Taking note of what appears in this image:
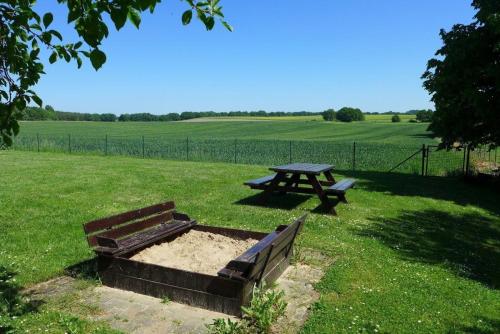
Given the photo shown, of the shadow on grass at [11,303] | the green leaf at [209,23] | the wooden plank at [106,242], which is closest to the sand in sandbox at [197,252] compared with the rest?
the wooden plank at [106,242]

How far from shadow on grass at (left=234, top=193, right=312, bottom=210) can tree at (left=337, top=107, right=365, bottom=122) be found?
89.6 meters

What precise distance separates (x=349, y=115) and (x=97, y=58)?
99294 millimetres

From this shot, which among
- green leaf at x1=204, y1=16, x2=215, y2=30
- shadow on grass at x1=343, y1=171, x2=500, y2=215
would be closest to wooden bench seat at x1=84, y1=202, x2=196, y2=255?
green leaf at x1=204, y1=16, x2=215, y2=30

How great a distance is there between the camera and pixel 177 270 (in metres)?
5.02

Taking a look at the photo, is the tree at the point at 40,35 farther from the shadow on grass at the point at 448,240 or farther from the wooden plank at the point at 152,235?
the shadow on grass at the point at 448,240

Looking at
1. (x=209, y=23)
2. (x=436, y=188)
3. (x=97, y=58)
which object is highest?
(x=209, y=23)

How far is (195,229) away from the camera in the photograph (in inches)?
284

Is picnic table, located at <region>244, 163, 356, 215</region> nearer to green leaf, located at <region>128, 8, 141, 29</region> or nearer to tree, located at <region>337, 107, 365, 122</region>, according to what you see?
green leaf, located at <region>128, 8, 141, 29</region>

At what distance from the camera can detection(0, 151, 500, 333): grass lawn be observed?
4.93 metres

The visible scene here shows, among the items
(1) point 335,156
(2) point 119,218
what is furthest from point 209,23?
(1) point 335,156

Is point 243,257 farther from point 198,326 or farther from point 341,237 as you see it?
point 341,237

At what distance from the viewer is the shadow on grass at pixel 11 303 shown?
4.42 metres

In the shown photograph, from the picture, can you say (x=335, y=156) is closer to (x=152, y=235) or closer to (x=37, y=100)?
(x=152, y=235)

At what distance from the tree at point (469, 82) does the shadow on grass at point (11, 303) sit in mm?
12682
